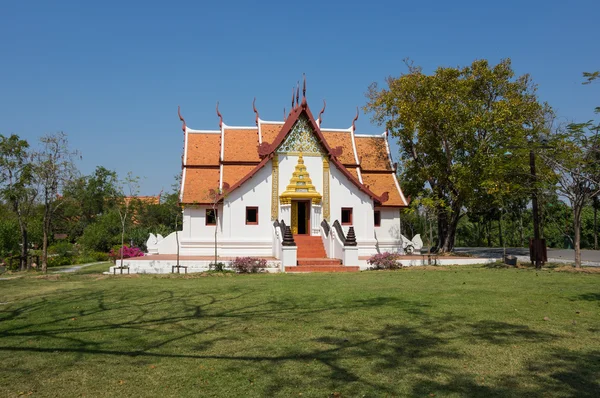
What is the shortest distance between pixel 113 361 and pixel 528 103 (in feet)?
72.4

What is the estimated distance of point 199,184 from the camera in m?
22.5

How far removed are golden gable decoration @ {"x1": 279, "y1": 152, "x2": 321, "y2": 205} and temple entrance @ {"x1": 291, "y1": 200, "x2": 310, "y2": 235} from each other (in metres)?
0.54

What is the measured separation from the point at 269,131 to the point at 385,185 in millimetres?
6342

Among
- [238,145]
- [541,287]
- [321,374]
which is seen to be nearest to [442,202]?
[238,145]

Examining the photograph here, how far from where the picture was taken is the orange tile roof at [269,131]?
23.5 m

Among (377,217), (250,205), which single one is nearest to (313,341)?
(250,205)

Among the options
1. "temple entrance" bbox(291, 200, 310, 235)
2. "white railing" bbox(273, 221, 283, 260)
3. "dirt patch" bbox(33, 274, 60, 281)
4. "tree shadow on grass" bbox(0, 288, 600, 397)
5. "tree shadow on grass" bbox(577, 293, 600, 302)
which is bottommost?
"tree shadow on grass" bbox(0, 288, 600, 397)

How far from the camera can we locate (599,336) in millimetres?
6375

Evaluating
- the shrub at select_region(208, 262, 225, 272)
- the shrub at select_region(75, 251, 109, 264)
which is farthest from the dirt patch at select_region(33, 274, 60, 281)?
the shrub at select_region(75, 251, 109, 264)

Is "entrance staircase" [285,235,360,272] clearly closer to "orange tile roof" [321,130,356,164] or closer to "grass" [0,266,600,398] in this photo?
"orange tile roof" [321,130,356,164]

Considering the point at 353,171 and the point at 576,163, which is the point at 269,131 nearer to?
the point at 353,171

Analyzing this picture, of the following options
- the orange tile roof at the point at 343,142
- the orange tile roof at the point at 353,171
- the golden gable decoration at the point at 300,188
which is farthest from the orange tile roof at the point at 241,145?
the orange tile roof at the point at 353,171

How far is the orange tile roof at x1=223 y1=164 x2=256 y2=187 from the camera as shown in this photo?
22.2m

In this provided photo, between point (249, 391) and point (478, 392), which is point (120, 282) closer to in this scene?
point (249, 391)
